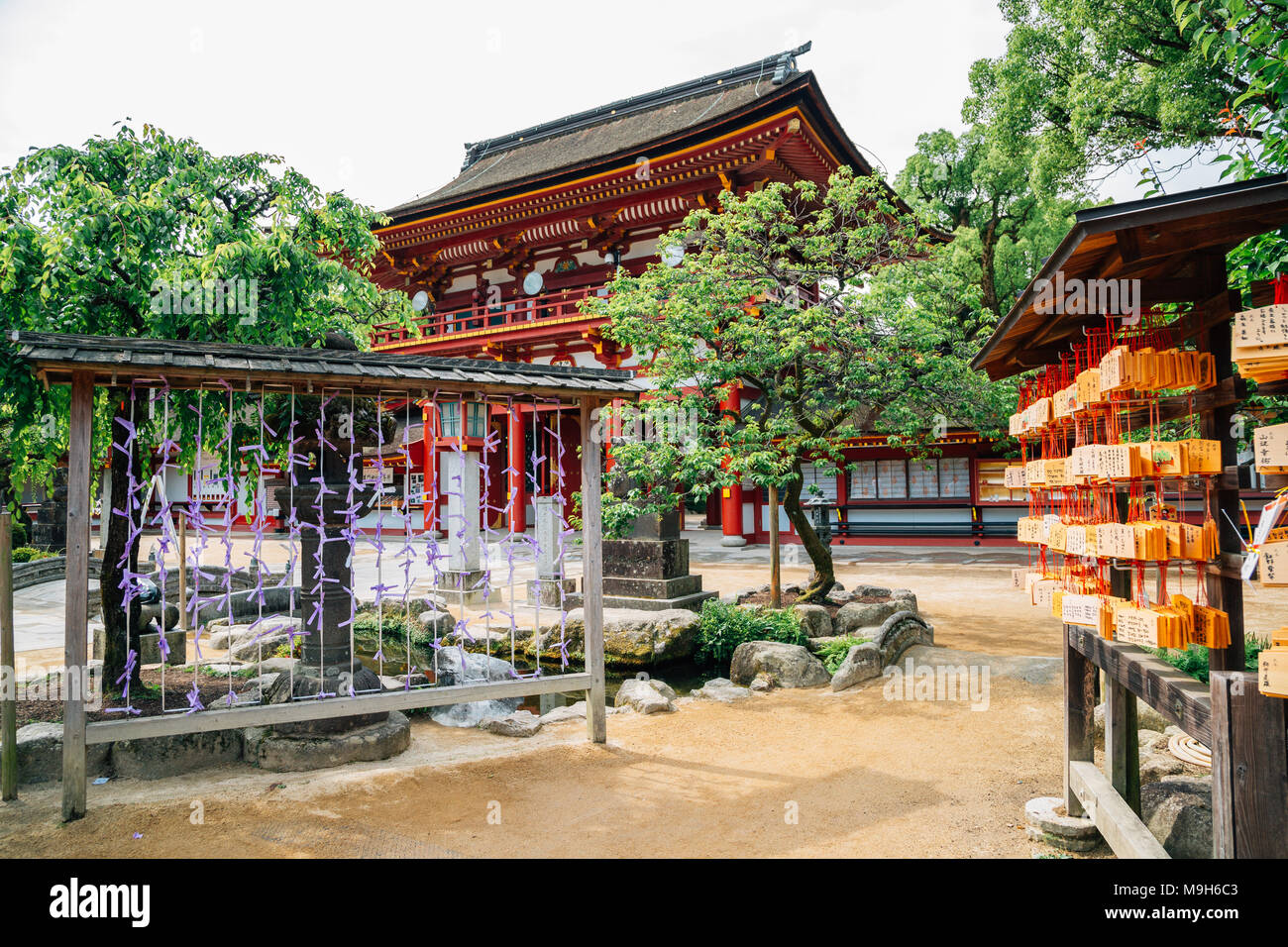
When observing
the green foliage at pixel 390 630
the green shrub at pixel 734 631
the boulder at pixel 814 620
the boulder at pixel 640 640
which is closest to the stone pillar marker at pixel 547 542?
the green foliage at pixel 390 630

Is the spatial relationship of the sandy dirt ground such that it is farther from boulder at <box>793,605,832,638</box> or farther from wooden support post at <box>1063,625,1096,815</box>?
boulder at <box>793,605,832,638</box>

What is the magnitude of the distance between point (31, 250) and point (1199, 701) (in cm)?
716

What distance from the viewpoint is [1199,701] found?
2.85 metres

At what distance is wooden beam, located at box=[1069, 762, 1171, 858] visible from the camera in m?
3.38

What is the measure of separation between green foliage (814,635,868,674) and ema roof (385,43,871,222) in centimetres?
1254

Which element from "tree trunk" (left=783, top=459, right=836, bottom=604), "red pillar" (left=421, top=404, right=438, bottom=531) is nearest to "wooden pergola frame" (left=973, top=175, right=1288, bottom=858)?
"red pillar" (left=421, top=404, right=438, bottom=531)

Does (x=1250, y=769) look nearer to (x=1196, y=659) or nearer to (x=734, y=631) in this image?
(x=1196, y=659)

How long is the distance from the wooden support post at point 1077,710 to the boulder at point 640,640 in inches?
A: 210

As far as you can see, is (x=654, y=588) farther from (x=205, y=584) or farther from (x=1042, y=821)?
(x=205, y=584)

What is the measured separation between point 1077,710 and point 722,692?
3.52 meters

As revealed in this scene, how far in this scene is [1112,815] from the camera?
359cm

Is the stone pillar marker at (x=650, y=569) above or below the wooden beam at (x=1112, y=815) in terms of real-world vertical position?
above

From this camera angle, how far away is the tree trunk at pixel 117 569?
5820 millimetres

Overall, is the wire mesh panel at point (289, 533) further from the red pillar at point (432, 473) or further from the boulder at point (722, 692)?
the boulder at point (722, 692)
